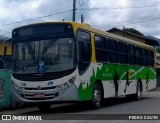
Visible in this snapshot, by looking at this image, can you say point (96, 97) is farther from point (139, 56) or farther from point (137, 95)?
point (139, 56)

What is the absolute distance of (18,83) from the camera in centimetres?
1566

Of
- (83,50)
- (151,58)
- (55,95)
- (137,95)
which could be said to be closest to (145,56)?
(151,58)

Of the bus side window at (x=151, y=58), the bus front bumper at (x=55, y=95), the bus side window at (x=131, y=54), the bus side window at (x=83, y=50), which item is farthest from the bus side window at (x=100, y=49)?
the bus side window at (x=151, y=58)

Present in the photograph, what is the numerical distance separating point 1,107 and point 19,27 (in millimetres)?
3421

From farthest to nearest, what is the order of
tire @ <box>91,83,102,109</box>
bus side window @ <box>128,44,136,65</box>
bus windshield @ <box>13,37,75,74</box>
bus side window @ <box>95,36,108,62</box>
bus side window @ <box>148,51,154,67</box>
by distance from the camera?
bus side window @ <box>148,51,154,67</box> < bus side window @ <box>128,44,136,65</box> < bus side window @ <box>95,36,108,62</box> < tire @ <box>91,83,102,109</box> < bus windshield @ <box>13,37,75,74</box>

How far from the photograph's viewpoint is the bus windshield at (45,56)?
1520 cm

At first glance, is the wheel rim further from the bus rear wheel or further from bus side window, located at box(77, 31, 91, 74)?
the bus rear wheel

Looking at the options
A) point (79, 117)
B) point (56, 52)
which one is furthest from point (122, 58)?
point (79, 117)

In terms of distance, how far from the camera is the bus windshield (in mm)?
15203

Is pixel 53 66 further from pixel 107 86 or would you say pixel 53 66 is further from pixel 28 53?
pixel 107 86

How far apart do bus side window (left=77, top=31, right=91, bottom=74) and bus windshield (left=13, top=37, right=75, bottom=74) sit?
→ 0.43m

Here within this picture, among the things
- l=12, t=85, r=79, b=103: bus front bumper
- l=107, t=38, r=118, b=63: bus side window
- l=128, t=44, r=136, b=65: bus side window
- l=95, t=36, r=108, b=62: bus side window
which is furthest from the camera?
l=128, t=44, r=136, b=65: bus side window

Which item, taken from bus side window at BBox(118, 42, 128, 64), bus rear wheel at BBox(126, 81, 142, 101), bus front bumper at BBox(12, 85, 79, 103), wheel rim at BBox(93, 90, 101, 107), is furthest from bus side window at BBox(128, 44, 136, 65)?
bus front bumper at BBox(12, 85, 79, 103)

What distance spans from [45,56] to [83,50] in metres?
1.45
